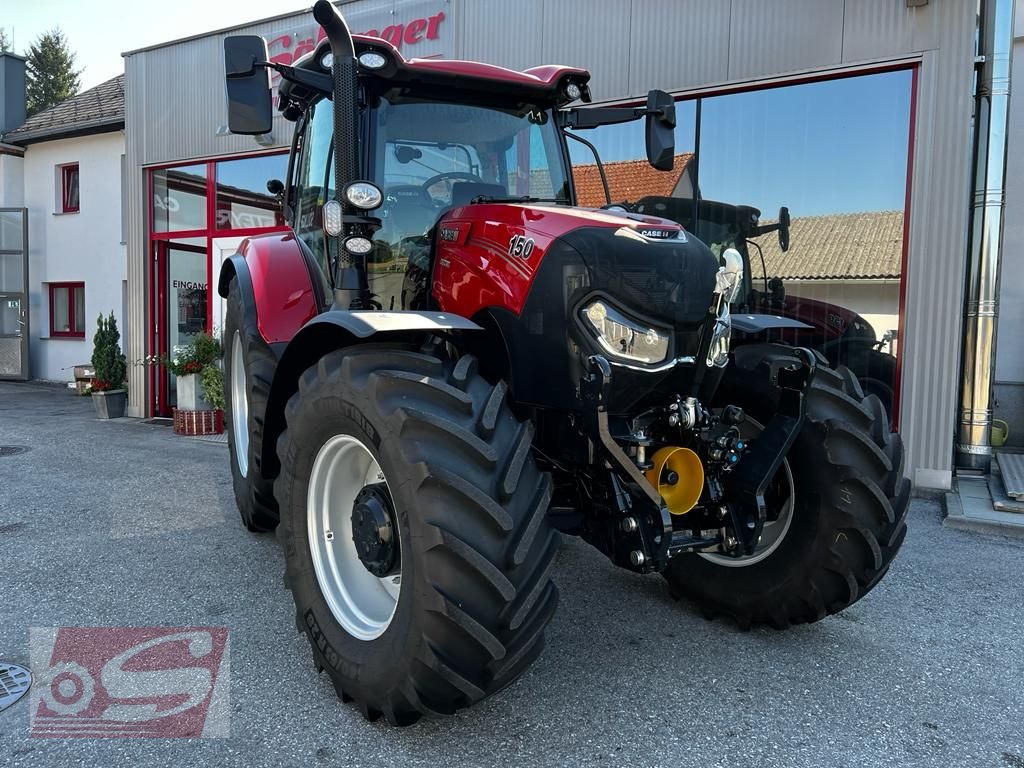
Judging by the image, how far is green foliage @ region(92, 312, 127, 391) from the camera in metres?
10.6

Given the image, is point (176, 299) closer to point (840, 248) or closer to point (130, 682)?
point (840, 248)

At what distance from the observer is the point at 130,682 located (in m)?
2.84

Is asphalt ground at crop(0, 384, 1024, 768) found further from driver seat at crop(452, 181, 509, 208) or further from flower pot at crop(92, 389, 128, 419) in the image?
flower pot at crop(92, 389, 128, 419)

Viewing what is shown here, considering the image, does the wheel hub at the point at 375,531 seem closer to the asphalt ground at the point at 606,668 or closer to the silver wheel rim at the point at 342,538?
the silver wheel rim at the point at 342,538

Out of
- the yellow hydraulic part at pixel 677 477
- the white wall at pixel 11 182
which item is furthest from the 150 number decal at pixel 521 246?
the white wall at pixel 11 182

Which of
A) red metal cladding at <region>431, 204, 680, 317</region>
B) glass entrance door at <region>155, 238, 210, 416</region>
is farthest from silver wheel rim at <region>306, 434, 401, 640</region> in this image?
glass entrance door at <region>155, 238, 210, 416</region>

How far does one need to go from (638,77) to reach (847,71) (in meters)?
1.77

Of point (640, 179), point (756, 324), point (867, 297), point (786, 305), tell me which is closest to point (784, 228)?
point (786, 305)

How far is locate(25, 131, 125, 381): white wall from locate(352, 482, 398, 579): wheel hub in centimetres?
1322

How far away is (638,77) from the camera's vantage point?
23.1ft

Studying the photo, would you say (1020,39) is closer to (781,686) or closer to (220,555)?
(781,686)

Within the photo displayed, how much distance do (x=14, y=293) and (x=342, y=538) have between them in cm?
1553

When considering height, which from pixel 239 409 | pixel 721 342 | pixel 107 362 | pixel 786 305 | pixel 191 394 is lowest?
pixel 191 394

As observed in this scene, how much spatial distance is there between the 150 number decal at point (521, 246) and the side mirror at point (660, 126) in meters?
1.22
